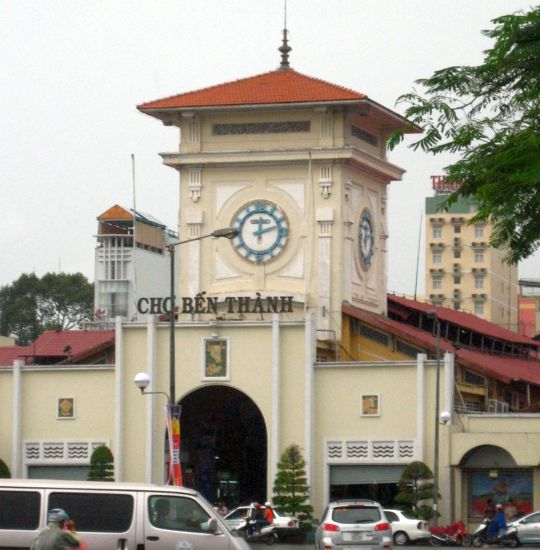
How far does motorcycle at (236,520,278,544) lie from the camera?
62.1 meters

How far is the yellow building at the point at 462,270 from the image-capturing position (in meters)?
178

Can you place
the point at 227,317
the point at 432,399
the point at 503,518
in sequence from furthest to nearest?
the point at 227,317, the point at 432,399, the point at 503,518

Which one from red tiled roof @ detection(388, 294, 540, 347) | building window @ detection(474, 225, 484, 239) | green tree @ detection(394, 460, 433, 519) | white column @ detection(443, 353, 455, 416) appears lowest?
green tree @ detection(394, 460, 433, 519)

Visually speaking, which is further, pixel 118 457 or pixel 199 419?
pixel 199 419

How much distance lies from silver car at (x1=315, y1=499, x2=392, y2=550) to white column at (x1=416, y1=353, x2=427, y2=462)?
24926 mm

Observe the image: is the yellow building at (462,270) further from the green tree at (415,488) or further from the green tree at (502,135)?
the green tree at (502,135)

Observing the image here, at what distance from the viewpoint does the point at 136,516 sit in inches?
1268

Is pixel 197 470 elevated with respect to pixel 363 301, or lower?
lower

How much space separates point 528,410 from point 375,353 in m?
6.87

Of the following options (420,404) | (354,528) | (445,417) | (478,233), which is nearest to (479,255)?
(478,233)

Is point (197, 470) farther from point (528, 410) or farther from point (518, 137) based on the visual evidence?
point (518, 137)

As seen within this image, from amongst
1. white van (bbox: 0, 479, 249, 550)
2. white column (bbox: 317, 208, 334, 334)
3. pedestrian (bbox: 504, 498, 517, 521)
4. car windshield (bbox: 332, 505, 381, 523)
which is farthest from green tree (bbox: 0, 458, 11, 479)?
white van (bbox: 0, 479, 249, 550)

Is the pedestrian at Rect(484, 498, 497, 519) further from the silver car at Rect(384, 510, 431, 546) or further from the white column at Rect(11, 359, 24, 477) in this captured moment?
the white column at Rect(11, 359, 24, 477)

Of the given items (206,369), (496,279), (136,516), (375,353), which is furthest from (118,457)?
(496,279)
